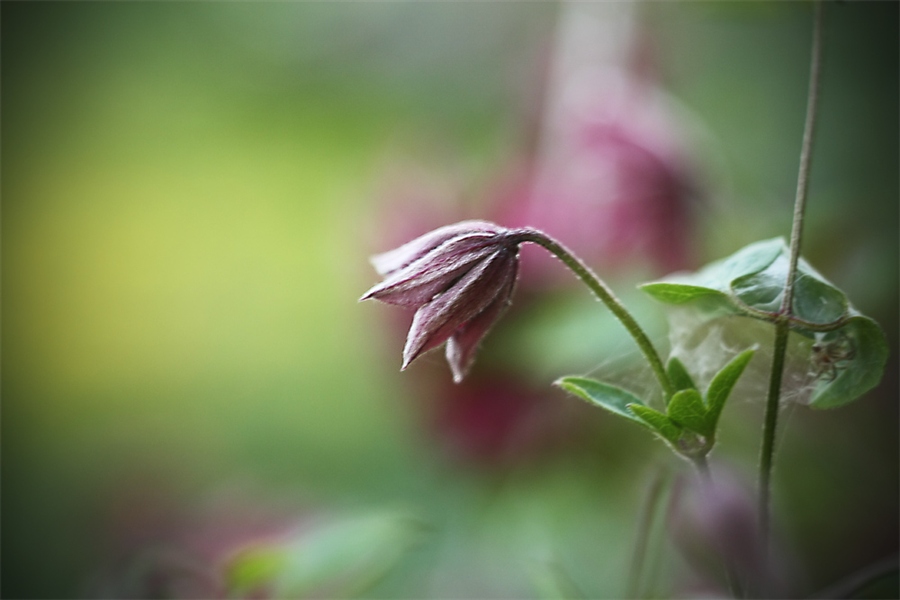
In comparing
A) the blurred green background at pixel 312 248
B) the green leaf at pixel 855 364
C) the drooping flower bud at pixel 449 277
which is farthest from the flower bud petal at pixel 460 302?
the blurred green background at pixel 312 248

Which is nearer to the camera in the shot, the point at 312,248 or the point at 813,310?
the point at 813,310

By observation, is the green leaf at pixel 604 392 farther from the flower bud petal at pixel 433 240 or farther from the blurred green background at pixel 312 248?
the blurred green background at pixel 312 248

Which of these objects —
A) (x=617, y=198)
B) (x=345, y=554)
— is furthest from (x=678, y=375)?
(x=617, y=198)

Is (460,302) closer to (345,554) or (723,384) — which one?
(723,384)

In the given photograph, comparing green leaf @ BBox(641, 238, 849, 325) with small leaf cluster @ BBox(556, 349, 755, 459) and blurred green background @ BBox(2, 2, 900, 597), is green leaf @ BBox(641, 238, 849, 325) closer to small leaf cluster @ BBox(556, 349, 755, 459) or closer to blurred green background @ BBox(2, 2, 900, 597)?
small leaf cluster @ BBox(556, 349, 755, 459)

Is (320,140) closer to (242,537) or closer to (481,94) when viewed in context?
(481,94)

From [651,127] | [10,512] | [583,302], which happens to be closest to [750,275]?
[583,302]
